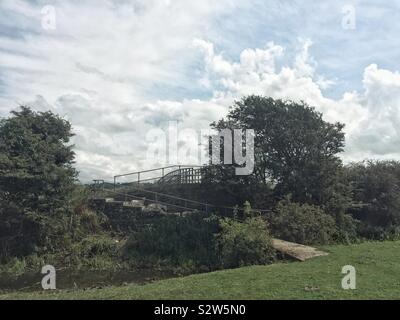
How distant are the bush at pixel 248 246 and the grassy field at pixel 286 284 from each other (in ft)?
6.19

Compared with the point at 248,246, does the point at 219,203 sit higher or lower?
higher

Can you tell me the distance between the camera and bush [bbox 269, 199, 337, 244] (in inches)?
679

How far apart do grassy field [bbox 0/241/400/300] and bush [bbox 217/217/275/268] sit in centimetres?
189

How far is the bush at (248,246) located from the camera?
563 inches

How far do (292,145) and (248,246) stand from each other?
8658 mm

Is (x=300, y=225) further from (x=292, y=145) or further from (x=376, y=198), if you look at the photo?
(x=376, y=198)

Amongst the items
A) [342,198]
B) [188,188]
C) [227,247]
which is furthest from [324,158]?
[227,247]

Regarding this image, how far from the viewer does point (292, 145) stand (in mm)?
21922

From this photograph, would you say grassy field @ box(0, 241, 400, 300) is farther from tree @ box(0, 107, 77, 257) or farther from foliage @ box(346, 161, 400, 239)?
foliage @ box(346, 161, 400, 239)

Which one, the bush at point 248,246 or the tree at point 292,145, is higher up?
the tree at point 292,145
